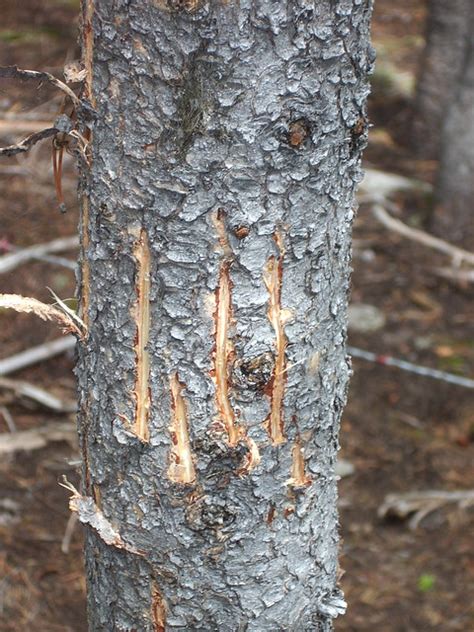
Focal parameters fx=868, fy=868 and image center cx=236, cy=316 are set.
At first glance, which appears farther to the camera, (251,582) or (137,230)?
(251,582)

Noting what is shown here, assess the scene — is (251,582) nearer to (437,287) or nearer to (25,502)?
(25,502)

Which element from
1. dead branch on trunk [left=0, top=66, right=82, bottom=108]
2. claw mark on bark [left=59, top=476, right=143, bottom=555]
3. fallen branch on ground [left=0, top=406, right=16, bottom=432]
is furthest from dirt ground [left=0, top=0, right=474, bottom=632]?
claw mark on bark [left=59, top=476, right=143, bottom=555]

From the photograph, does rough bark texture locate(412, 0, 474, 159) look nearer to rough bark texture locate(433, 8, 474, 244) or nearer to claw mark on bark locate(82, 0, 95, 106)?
rough bark texture locate(433, 8, 474, 244)

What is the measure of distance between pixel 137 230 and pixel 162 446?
391mm

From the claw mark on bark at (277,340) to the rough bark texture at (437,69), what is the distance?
485 centimetres

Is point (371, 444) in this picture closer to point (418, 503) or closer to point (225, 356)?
point (418, 503)

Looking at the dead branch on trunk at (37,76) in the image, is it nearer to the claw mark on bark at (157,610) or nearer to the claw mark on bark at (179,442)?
the claw mark on bark at (179,442)

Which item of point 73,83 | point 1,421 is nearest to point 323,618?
point 73,83

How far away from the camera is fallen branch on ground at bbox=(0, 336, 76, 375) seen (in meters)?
4.31

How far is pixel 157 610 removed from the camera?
1698 millimetres

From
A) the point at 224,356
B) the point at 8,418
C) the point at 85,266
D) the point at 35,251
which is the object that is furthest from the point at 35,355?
the point at 224,356

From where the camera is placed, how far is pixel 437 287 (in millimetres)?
5430

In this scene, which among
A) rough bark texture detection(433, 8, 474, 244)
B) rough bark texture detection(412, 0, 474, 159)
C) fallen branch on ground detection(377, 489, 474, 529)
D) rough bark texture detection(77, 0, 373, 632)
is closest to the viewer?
rough bark texture detection(77, 0, 373, 632)

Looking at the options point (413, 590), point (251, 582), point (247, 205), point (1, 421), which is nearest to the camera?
point (247, 205)
